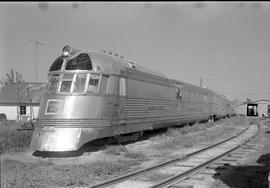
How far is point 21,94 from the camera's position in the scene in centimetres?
4106

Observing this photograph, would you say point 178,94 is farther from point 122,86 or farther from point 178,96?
point 122,86

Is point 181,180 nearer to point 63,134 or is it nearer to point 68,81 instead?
point 63,134

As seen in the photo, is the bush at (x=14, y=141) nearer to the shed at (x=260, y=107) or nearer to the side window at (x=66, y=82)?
the side window at (x=66, y=82)

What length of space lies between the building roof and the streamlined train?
80.0 ft

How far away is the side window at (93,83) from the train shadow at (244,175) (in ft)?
16.2

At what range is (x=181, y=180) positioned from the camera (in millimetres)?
8211

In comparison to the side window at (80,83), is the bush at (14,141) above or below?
below

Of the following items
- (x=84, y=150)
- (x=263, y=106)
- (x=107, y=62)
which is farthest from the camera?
(x=263, y=106)

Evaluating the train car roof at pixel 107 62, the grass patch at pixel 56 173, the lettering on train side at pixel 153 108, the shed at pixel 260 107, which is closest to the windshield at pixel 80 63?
the train car roof at pixel 107 62

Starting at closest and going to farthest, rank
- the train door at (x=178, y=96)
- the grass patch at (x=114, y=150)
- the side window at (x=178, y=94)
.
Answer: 1. the grass patch at (x=114, y=150)
2. the train door at (x=178, y=96)
3. the side window at (x=178, y=94)

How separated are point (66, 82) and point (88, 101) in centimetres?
108

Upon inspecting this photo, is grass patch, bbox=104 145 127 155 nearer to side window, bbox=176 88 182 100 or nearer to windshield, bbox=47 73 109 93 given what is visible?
windshield, bbox=47 73 109 93

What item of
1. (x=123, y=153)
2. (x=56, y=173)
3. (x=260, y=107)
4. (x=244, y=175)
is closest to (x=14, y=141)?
(x=123, y=153)

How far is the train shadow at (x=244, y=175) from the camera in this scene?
785cm
